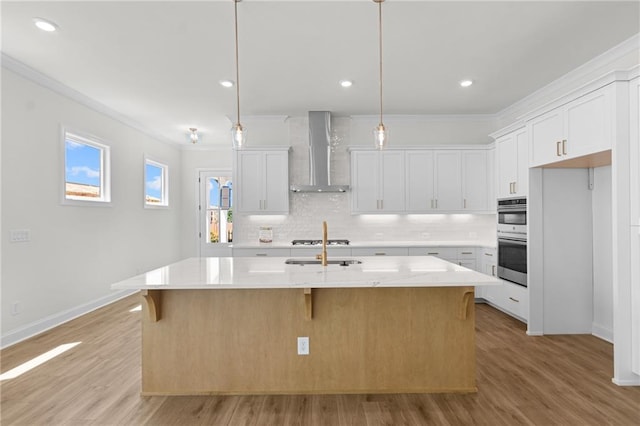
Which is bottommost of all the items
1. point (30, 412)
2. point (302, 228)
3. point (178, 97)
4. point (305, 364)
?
point (30, 412)

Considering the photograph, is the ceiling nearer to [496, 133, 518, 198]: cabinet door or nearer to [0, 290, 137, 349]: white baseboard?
[496, 133, 518, 198]: cabinet door

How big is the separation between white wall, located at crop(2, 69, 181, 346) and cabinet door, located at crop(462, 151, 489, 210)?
518 cm

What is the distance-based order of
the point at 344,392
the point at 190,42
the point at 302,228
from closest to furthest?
the point at 344,392, the point at 190,42, the point at 302,228

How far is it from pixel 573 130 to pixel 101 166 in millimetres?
5726

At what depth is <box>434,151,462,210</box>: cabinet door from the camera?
538cm

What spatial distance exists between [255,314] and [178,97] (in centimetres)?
342

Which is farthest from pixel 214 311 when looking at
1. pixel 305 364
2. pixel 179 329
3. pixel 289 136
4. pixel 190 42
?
pixel 289 136

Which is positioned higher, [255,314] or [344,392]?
[255,314]

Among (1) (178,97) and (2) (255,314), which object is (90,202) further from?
(2) (255,314)

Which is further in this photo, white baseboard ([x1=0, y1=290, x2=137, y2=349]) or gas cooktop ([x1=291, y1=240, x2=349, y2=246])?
gas cooktop ([x1=291, y1=240, x2=349, y2=246])

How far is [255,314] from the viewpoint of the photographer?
259cm

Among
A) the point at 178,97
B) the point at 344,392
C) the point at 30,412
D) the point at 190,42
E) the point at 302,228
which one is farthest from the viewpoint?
the point at 302,228

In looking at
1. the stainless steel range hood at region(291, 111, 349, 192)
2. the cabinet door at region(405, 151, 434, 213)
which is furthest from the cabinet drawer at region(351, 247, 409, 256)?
the stainless steel range hood at region(291, 111, 349, 192)

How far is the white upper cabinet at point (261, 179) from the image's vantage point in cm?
532
